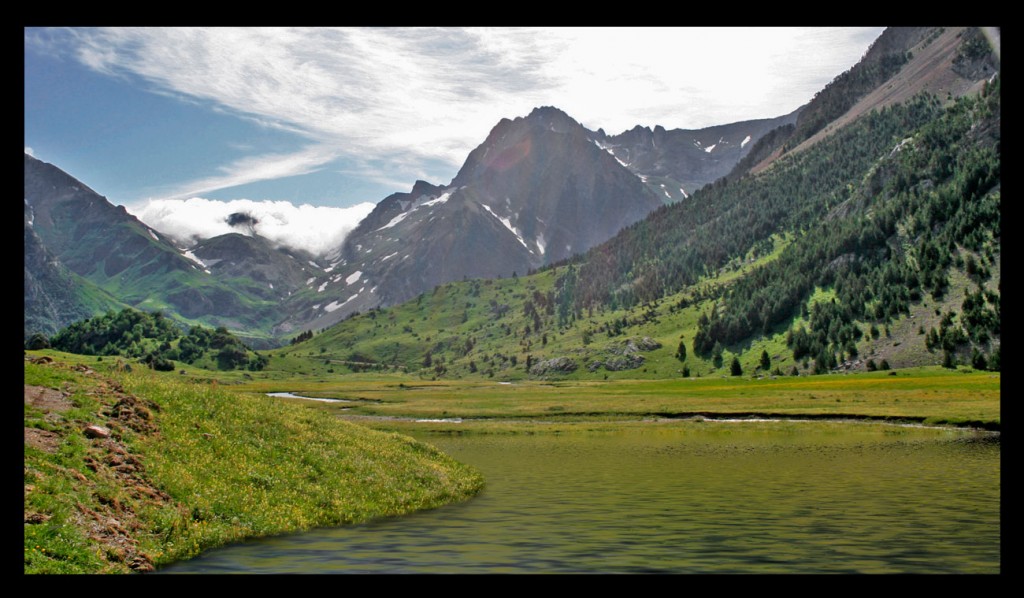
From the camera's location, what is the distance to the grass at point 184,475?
87.4ft

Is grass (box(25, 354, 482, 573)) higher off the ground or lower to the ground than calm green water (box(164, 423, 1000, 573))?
higher

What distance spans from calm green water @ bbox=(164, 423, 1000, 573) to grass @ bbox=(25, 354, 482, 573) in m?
1.80

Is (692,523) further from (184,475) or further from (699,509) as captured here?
(184,475)

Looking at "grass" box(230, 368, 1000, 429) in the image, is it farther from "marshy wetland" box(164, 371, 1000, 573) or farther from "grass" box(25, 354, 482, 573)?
"grass" box(25, 354, 482, 573)

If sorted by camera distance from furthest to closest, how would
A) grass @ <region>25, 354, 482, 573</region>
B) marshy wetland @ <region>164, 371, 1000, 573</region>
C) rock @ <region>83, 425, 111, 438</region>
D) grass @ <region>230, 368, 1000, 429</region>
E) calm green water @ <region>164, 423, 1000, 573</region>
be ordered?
grass @ <region>230, 368, 1000, 429</region>
rock @ <region>83, 425, 111, 438</region>
marshy wetland @ <region>164, 371, 1000, 573</region>
calm green water @ <region>164, 423, 1000, 573</region>
grass @ <region>25, 354, 482, 573</region>

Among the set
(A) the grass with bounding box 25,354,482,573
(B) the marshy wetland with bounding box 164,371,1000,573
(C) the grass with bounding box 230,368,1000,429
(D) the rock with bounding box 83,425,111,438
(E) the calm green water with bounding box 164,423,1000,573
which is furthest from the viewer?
(C) the grass with bounding box 230,368,1000,429

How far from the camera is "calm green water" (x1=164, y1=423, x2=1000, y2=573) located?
2883 cm

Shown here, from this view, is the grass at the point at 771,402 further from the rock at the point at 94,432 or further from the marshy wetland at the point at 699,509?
the rock at the point at 94,432

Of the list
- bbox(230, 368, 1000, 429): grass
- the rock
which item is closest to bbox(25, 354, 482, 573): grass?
the rock

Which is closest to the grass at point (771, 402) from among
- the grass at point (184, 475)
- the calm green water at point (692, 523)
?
the calm green water at point (692, 523)
